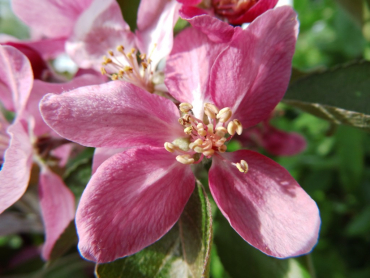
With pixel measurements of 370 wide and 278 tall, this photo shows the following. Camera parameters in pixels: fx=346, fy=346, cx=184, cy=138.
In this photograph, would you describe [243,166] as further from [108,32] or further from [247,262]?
[108,32]

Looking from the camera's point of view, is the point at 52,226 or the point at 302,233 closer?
the point at 302,233

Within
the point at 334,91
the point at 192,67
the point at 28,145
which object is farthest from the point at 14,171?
the point at 334,91

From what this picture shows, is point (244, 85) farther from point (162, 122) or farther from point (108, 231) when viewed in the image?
point (108, 231)

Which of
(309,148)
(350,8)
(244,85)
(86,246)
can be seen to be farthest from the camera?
(309,148)

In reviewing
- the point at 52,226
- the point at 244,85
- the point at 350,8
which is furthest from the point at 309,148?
the point at 52,226

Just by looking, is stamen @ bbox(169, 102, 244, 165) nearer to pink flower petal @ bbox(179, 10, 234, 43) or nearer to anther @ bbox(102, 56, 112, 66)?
pink flower petal @ bbox(179, 10, 234, 43)

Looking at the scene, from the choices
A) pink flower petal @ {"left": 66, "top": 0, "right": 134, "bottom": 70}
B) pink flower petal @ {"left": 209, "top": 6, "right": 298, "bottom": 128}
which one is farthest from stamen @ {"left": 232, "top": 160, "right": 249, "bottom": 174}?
pink flower petal @ {"left": 66, "top": 0, "right": 134, "bottom": 70}
